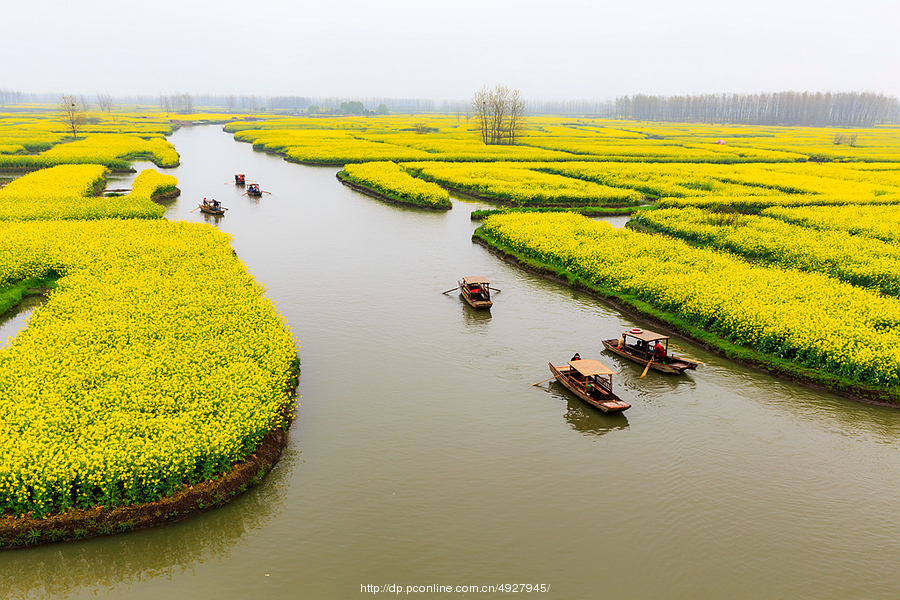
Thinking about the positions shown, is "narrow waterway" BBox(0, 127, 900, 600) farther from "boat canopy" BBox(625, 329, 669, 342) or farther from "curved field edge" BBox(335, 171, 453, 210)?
"curved field edge" BBox(335, 171, 453, 210)

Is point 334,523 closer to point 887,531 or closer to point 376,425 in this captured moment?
point 376,425

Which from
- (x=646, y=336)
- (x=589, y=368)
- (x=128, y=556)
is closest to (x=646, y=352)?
(x=646, y=336)

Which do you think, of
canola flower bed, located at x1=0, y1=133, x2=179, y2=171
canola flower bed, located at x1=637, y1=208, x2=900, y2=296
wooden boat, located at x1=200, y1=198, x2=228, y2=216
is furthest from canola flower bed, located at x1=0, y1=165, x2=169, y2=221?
canola flower bed, located at x1=637, y1=208, x2=900, y2=296

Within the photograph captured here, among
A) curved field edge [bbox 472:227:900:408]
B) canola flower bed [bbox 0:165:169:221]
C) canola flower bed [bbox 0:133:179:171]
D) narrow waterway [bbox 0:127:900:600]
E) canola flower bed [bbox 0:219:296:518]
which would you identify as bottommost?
narrow waterway [bbox 0:127:900:600]

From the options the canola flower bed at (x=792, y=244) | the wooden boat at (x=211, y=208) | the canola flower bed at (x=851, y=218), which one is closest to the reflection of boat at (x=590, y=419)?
the canola flower bed at (x=792, y=244)

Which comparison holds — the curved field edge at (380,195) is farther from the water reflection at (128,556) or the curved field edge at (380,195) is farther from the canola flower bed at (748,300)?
the water reflection at (128,556)

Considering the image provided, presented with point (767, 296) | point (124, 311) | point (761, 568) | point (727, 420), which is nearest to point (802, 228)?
point (767, 296)

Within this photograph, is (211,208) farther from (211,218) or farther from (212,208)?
(211,218)
